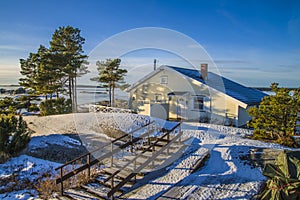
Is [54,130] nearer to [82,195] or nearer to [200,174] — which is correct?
[82,195]

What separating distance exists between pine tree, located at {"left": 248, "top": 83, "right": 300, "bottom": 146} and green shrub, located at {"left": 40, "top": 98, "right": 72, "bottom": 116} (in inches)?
645

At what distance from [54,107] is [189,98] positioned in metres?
13.1

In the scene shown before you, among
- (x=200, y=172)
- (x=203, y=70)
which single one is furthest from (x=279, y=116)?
(x=203, y=70)

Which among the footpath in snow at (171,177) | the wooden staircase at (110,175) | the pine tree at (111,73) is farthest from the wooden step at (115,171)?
the pine tree at (111,73)

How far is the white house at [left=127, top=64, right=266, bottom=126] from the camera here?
13703 mm

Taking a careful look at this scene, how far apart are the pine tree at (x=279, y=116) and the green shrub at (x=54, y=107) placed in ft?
53.8

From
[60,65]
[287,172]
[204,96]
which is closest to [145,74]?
[204,96]

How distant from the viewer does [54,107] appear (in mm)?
19609

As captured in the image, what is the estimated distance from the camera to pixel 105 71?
21.6m

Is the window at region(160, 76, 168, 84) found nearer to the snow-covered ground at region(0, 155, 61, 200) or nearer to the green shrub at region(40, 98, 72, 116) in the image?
the green shrub at region(40, 98, 72, 116)

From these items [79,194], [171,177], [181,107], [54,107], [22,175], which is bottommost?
[22,175]

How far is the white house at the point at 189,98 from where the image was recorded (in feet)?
45.0

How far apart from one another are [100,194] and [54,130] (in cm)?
1002

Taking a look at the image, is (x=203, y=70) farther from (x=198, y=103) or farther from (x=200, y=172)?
(x=200, y=172)
